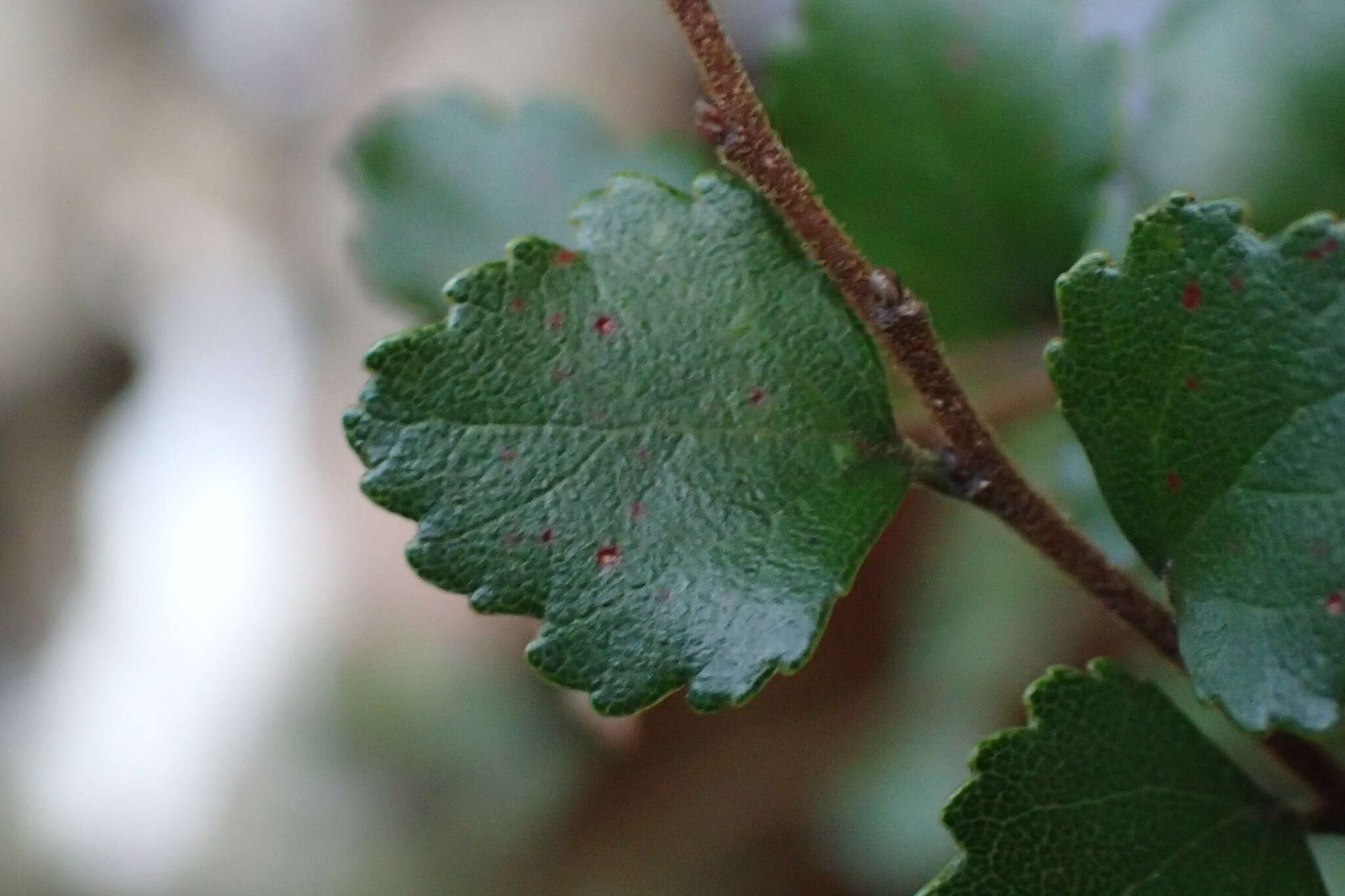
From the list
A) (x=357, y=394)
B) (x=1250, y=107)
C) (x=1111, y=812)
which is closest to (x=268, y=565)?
(x=357, y=394)

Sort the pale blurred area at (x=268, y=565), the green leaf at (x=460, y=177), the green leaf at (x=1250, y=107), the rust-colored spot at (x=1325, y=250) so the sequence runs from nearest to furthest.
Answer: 1. the rust-colored spot at (x=1325, y=250)
2. the green leaf at (x=1250, y=107)
3. the green leaf at (x=460, y=177)
4. the pale blurred area at (x=268, y=565)

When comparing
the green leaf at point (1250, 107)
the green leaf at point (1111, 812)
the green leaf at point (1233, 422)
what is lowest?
the green leaf at point (1111, 812)

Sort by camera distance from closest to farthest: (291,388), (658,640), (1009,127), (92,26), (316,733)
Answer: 1. (658,640)
2. (1009,127)
3. (316,733)
4. (291,388)
5. (92,26)

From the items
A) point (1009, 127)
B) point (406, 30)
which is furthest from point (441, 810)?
point (406, 30)

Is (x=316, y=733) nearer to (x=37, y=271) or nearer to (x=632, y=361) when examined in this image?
(x=37, y=271)

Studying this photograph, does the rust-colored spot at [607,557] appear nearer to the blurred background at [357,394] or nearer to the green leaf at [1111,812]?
the green leaf at [1111,812]

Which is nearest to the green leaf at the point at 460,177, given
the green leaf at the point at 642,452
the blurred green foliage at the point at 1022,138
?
the blurred green foliage at the point at 1022,138

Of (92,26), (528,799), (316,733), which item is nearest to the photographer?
(528,799)

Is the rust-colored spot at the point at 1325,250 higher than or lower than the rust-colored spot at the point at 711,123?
lower
